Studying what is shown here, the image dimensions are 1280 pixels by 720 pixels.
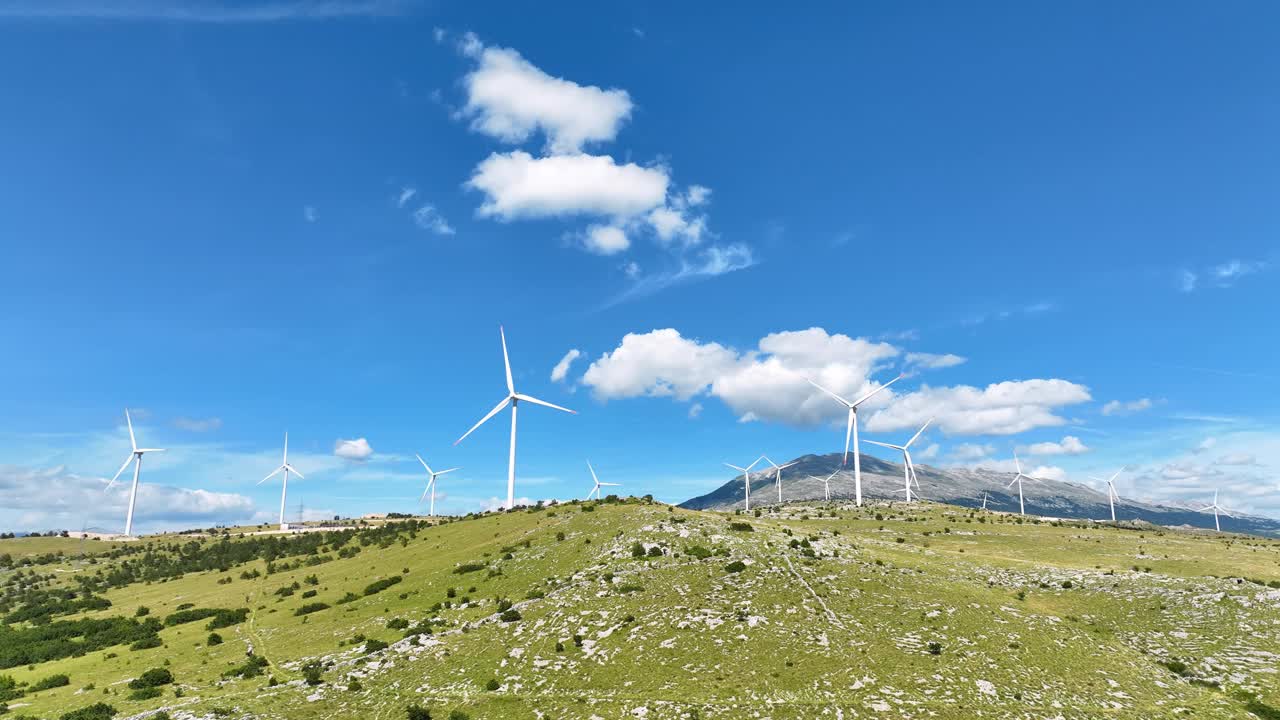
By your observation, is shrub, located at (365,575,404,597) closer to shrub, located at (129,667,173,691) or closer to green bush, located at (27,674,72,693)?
shrub, located at (129,667,173,691)

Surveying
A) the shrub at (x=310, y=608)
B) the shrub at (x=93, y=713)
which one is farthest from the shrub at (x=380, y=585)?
the shrub at (x=93, y=713)

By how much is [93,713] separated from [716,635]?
52.7 metres

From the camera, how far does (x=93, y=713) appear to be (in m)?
52.1

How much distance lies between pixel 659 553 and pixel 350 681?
130 ft

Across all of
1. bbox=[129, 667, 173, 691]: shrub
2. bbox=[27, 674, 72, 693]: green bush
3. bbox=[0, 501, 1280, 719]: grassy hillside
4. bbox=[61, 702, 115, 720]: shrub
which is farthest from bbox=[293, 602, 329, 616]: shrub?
bbox=[61, 702, 115, 720]: shrub

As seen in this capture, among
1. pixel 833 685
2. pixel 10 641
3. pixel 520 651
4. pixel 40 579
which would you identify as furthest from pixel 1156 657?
pixel 40 579

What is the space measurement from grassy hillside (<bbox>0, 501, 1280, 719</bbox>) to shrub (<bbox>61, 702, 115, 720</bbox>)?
86 centimetres

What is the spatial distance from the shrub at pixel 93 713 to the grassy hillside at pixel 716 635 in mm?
864

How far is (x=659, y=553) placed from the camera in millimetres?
83000

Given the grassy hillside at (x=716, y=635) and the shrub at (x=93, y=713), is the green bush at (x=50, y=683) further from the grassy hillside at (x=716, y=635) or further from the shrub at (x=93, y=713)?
the shrub at (x=93, y=713)

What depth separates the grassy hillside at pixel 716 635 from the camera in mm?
49688

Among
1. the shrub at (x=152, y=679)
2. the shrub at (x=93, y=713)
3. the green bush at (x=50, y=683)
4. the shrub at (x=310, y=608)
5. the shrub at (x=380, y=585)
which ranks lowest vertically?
the green bush at (x=50, y=683)

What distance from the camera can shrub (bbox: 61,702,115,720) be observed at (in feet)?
167

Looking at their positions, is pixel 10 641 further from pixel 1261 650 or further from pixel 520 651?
pixel 1261 650
